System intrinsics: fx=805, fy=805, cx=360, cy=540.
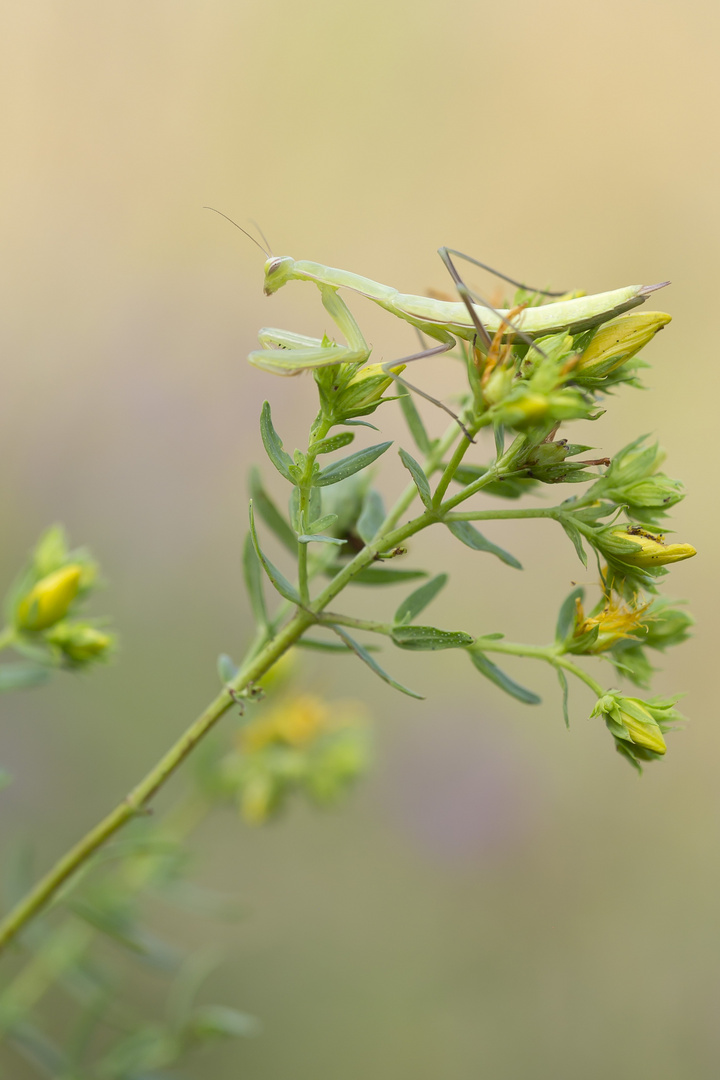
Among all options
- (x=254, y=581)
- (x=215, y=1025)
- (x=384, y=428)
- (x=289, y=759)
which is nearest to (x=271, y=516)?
(x=254, y=581)

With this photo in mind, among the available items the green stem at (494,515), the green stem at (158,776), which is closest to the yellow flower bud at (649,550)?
the green stem at (494,515)

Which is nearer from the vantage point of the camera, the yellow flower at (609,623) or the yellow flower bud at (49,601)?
the yellow flower at (609,623)

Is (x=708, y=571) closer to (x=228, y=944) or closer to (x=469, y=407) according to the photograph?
(x=228, y=944)

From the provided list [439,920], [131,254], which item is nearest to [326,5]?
[131,254]

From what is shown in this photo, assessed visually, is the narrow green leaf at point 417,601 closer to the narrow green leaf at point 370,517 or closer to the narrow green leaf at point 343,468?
the narrow green leaf at point 370,517

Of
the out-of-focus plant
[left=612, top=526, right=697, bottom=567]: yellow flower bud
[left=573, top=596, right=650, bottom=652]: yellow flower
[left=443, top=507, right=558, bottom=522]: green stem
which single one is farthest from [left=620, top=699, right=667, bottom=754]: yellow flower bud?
[left=443, top=507, right=558, bottom=522]: green stem

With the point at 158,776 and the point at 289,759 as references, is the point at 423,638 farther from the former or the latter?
the point at 289,759
